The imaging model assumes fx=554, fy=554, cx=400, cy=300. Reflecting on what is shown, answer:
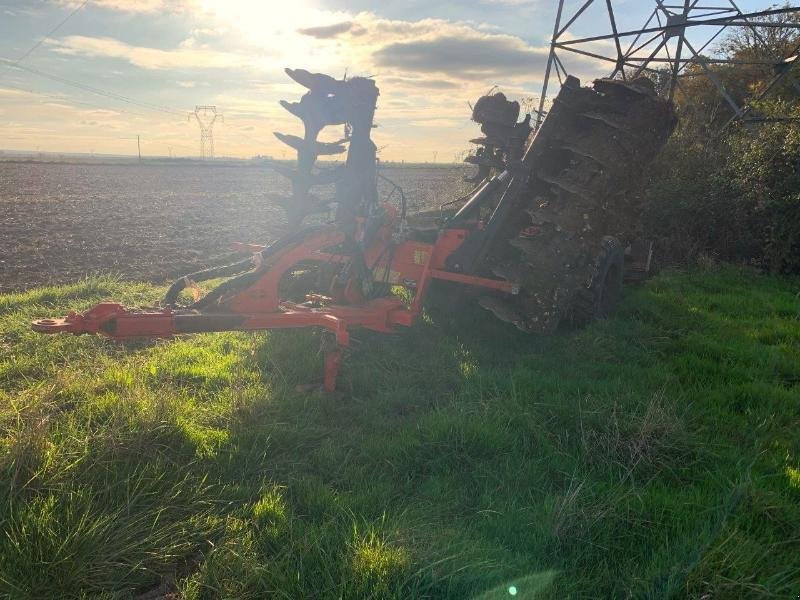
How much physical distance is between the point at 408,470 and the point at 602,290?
4.19m

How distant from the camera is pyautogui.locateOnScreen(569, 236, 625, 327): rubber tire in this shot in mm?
6277

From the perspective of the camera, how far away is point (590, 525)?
2805 millimetres

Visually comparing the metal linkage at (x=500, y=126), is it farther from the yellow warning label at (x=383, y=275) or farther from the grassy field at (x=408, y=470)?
the grassy field at (x=408, y=470)

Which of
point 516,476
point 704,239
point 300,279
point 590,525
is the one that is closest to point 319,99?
point 300,279

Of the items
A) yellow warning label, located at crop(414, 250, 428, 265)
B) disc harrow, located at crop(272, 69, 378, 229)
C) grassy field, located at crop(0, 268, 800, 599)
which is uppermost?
disc harrow, located at crop(272, 69, 378, 229)

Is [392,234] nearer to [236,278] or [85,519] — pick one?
[236,278]

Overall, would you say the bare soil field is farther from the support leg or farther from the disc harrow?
the support leg

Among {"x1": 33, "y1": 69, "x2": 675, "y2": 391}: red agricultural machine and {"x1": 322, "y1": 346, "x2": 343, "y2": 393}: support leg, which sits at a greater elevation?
{"x1": 33, "y1": 69, "x2": 675, "y2": 391}: red agricultural machine

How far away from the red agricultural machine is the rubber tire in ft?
0.08

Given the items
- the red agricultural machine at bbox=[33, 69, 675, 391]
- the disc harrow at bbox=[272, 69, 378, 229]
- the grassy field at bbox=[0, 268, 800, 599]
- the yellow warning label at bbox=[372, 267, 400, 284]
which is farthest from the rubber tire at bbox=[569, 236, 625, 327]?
the disc harrow at bbox=[272, 69, 378, 229]

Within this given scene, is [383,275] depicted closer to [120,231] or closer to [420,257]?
[420,257]

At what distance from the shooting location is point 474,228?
6.05m

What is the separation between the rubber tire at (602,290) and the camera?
6.28m

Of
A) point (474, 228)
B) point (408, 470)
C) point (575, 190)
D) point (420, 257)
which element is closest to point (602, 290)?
point (575, 190)
